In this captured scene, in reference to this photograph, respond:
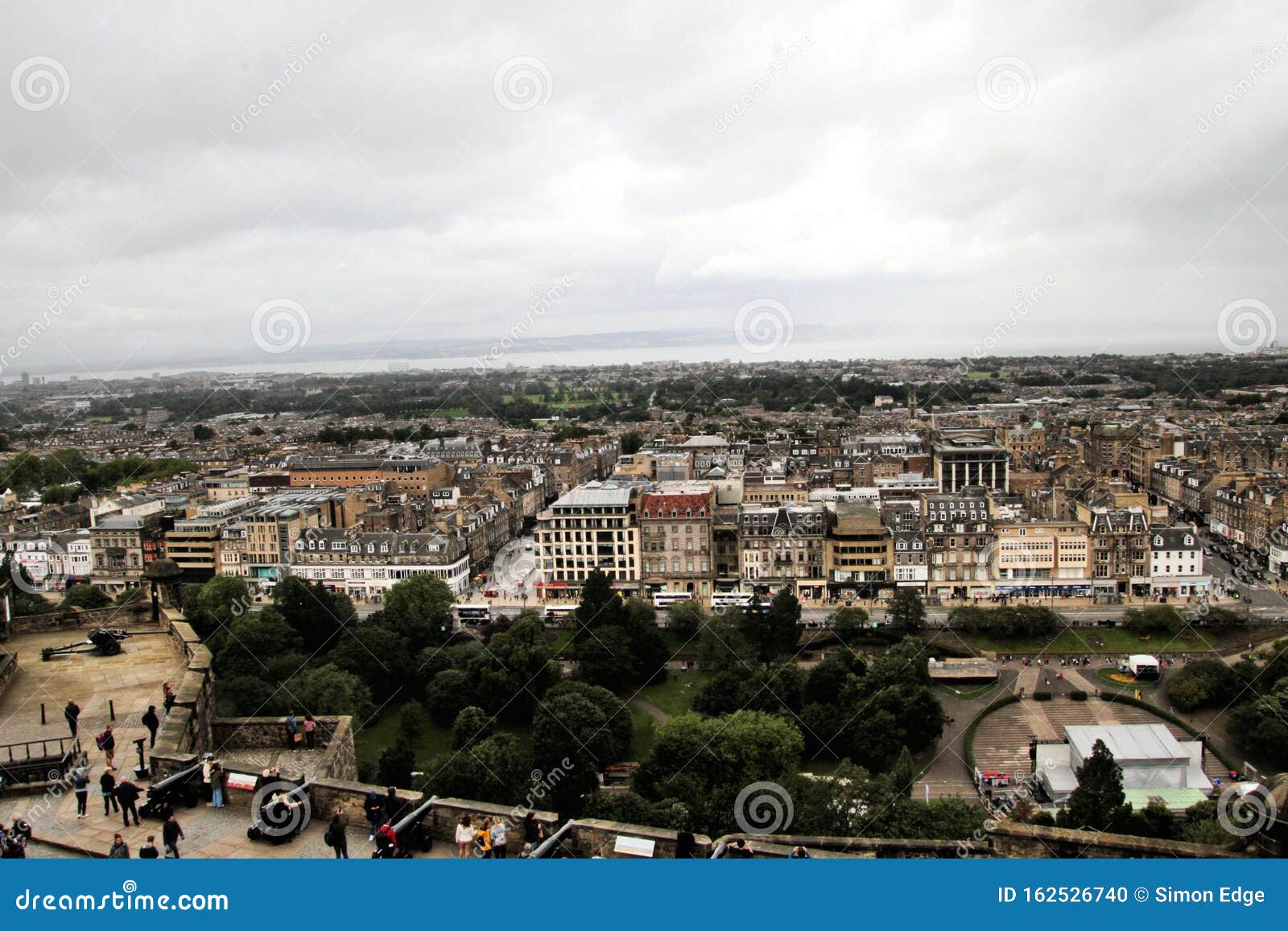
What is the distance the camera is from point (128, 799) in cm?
612

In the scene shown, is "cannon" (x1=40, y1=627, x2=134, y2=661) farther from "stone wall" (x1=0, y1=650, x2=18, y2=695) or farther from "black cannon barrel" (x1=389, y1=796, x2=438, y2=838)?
"black cannon barrel" (x1=389, y1=796, x2=438, y2=838)

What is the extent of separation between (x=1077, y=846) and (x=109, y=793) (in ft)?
20.5

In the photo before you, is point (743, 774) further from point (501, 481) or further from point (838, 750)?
point (501, 481)

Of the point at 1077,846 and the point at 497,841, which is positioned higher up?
the point at 497,841

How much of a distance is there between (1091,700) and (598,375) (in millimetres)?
126694

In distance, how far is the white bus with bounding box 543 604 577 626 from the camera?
30.4 m

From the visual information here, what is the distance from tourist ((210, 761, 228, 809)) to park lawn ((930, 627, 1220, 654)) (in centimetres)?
2465

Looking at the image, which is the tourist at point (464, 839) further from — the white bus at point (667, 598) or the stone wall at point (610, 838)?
the white bus at point (667, 598)

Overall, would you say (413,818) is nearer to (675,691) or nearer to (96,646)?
(96,646)

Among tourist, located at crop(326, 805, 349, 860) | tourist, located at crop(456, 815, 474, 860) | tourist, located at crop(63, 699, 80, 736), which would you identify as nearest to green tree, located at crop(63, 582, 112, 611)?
tourist, located at crop(63, 699, 80, 736)

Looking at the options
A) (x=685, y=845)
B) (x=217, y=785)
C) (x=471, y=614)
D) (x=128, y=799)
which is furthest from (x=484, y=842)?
(x=471, y=614)

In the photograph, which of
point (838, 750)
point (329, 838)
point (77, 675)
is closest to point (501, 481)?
point (838, 750)

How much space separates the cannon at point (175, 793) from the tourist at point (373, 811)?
139 cm

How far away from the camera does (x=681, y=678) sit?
83.4ft
